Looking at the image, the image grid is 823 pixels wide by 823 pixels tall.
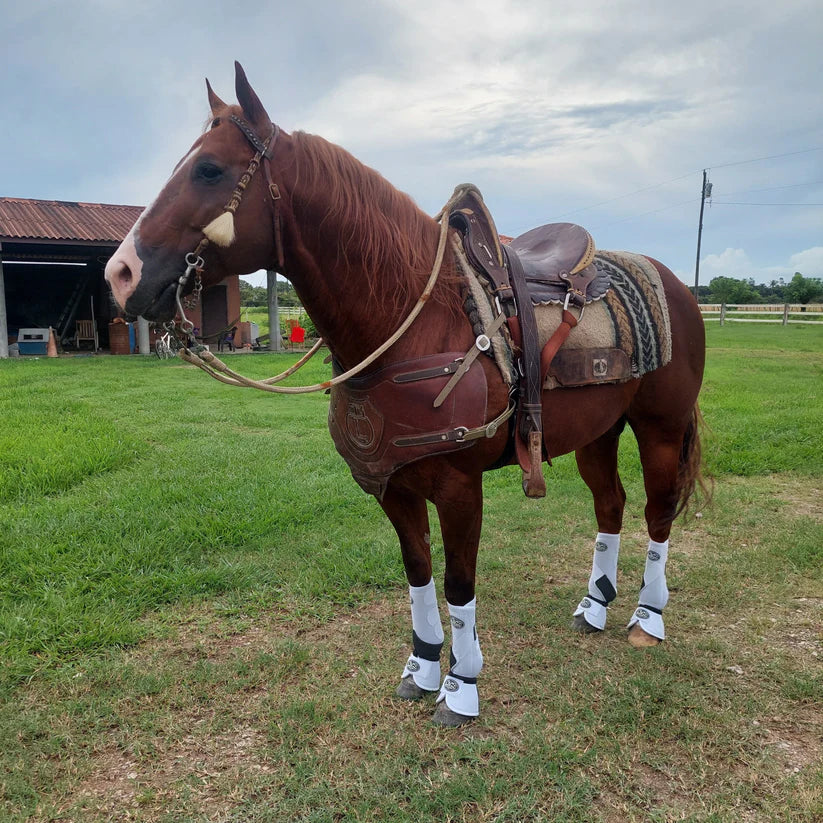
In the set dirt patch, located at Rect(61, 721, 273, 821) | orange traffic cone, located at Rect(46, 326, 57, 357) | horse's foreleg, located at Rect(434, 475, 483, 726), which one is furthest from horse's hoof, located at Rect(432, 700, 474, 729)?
orange traffic cone, located at Rect(46, 326, 57, 357)

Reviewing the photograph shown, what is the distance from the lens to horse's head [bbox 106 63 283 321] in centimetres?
177

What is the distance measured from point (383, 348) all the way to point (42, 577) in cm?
264

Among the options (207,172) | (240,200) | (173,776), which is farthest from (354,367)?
(173,776)

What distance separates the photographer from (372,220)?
2.03 metres

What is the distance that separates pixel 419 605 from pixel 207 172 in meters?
1.81

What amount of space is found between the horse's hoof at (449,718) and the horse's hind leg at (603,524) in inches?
37.6

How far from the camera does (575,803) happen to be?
2029 mm

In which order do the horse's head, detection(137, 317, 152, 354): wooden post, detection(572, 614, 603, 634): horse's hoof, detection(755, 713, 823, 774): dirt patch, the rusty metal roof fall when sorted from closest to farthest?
1. the horse's head
2. detection(755, 713, 823, 774): dirt patch
3. detection(572, 614, 603, 634): horse's hoof
4. the rusty metal roof
5. detection(137, 317, 152, 354): wooden post

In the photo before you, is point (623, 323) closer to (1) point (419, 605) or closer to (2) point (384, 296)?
(2) point (384, 296)

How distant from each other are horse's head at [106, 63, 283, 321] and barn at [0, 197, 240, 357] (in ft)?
44.7

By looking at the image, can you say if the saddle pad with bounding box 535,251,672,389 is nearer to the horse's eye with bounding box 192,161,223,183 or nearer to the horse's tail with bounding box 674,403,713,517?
the horse's tail with bounding box 674,403,713,517

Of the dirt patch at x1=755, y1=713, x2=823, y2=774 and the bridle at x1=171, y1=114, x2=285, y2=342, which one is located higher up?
the bridle at x1=171, y1=114, x2=285, y2=342

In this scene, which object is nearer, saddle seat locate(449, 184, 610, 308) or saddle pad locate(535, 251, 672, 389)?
saddle seat locate(449, 184, 610, 308)

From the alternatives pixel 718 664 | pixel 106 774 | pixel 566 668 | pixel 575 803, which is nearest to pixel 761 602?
pixel 718 664
